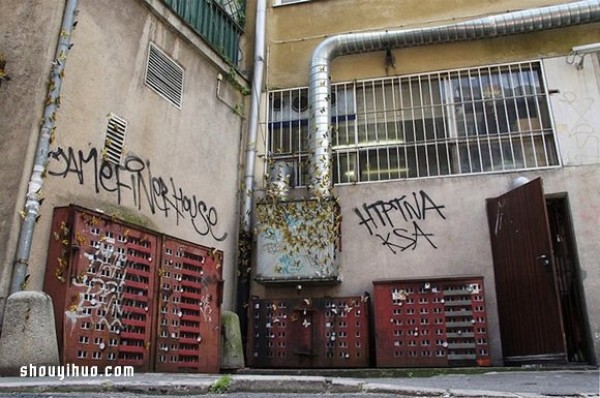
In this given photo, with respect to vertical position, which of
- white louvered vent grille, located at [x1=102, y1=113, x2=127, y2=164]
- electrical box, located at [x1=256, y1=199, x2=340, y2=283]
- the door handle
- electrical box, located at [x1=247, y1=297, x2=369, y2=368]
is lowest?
electrical box, located at [x1=247, y1=297, x2=369, y2=368]

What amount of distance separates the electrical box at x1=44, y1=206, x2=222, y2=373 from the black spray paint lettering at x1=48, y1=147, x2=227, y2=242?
2.11ft

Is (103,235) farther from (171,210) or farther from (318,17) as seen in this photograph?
(318,17)

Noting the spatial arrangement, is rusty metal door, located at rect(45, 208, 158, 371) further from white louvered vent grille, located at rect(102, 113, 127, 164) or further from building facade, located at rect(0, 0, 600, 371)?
white louvered vent grille, located at rect(102, 113, 127, 164)

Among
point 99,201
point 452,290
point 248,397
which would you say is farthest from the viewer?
point 452,290

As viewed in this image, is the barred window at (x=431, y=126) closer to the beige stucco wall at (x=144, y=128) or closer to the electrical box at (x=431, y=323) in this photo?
the beige stucco wall at (x=144, y=128)

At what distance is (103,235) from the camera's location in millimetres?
5477

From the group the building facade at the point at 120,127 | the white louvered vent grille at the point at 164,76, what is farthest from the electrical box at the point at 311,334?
the white louvered vent grille at the point at 164,76

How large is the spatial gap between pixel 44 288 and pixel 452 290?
15.9 ft

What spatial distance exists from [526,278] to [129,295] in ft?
15.9

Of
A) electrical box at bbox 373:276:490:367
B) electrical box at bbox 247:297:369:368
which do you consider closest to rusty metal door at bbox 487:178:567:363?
electrical box at bbox 373:276:490:367

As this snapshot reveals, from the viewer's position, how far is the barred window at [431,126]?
8305 mm

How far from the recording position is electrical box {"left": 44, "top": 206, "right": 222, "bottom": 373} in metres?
5.06

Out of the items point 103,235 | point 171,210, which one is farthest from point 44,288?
point 171,210

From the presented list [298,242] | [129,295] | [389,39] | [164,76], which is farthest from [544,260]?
[164,76]
